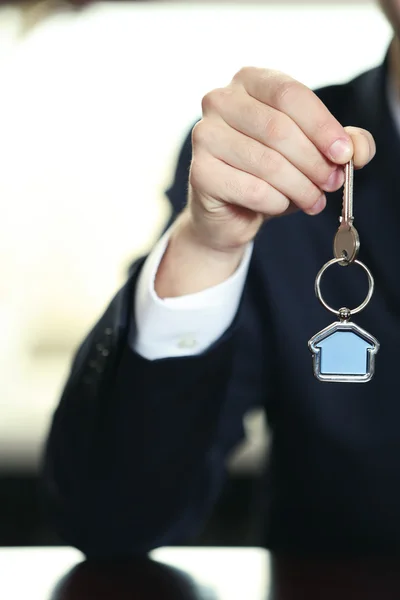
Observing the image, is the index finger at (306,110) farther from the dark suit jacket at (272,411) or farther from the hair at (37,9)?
the hair at (37,9)

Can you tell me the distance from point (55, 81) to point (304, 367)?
130cm

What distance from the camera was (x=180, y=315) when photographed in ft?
2.71

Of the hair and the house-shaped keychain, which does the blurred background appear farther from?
the house-shaped keychain

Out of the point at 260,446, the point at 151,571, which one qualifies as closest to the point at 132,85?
the point at 260,446

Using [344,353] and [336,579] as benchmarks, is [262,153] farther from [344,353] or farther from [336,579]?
[336,579]

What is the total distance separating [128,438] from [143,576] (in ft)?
0.63

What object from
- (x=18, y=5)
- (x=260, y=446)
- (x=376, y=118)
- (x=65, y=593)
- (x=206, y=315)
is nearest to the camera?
(x=65, y=593)

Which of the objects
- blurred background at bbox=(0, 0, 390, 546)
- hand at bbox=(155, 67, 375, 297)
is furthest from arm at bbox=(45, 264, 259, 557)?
blurred background at bbox=(0, 0, 390, 546)

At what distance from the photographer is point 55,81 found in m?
2.05

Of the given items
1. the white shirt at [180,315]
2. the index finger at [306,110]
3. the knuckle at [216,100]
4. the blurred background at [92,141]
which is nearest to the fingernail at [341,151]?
the index finger at [306,110]

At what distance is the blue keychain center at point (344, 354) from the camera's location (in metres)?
0.58

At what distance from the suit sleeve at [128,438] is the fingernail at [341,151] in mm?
293

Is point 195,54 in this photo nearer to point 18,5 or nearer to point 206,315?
point 18,5

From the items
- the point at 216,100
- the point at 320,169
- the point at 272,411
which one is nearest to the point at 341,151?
the point at 320,169
